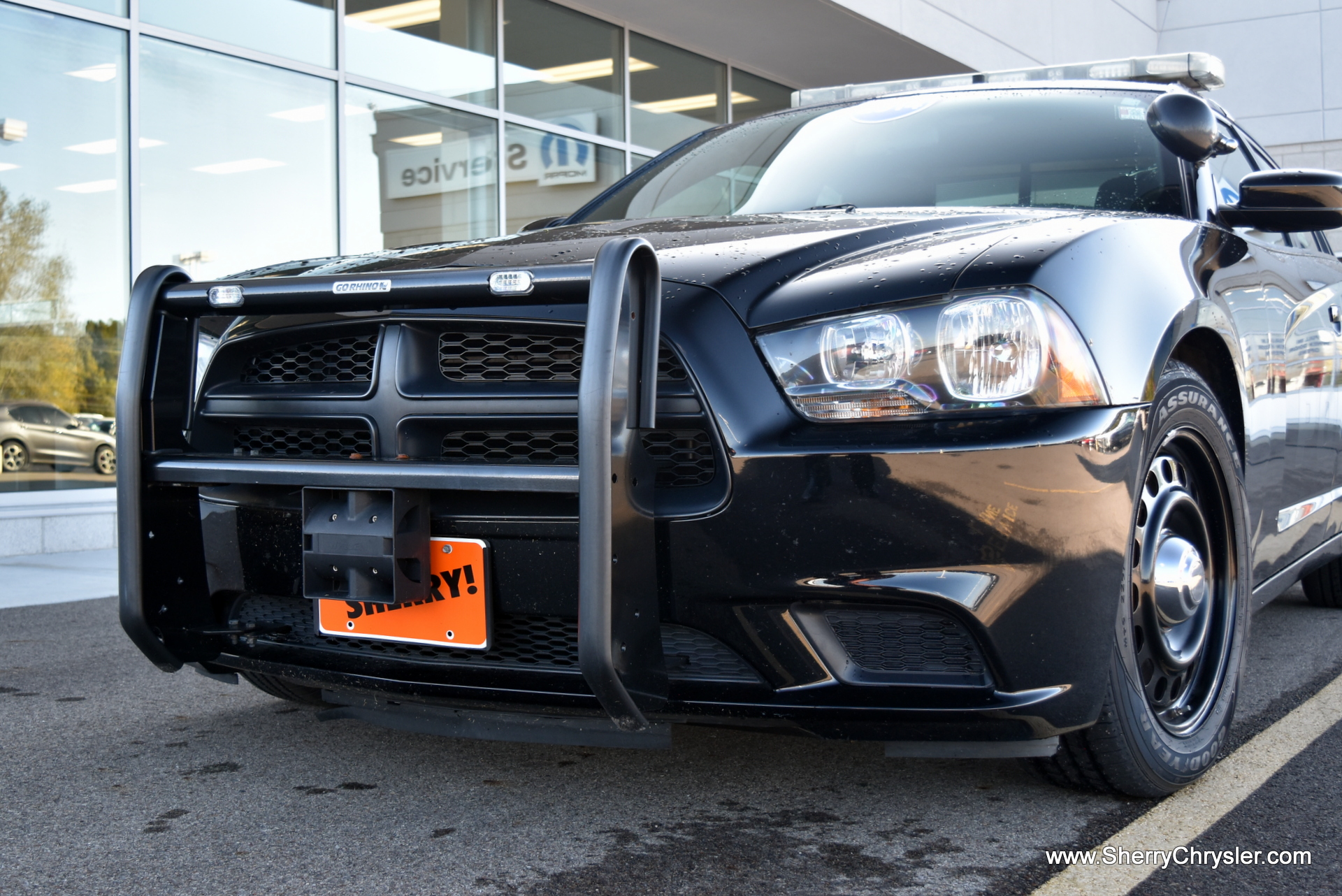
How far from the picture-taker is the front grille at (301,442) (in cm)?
223

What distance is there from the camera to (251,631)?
7.70 ft

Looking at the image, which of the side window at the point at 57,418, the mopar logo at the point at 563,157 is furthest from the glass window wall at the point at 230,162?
the mopar logo at the point at 563,157

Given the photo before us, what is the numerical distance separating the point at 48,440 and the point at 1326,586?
263 inches

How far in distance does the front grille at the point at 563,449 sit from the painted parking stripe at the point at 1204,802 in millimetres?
836

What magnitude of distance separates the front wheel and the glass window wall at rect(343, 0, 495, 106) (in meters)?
3.56

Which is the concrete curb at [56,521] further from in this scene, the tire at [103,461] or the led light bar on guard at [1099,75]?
the led light bar on guard at [1099,75]

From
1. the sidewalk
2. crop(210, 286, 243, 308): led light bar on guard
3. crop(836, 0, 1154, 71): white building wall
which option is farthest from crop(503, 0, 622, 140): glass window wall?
crop(210, 286, 243, 308): led light bar on guard

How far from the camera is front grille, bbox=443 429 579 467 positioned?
202cm

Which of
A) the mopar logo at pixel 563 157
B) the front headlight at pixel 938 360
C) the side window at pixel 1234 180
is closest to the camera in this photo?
the front headlight at pixel 938 360

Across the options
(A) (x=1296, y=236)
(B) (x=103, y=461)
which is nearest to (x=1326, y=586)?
(A) (x=1296, y=236)

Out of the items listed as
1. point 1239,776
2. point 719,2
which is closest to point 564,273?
point 1239,776

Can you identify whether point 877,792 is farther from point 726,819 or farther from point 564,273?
point 564,273

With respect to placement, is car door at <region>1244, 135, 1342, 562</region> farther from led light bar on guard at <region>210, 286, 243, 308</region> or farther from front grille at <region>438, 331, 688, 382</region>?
led light bar on guard at <region>210, 286, 243, 308</region>

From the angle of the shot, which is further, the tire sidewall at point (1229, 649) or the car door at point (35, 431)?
the car door at point (35, 431)
